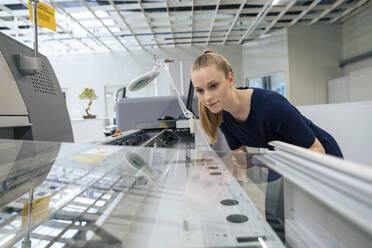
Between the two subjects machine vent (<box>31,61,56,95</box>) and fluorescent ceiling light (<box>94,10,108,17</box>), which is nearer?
machine vent (<box>31,61,56,95</box>)

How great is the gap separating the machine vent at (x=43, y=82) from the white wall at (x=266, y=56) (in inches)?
280

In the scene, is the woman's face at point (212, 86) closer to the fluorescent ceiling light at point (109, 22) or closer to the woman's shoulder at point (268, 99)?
the woman's shoulder at point (268, 99)

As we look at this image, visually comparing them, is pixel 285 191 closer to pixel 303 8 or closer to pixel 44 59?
pixel 44 59

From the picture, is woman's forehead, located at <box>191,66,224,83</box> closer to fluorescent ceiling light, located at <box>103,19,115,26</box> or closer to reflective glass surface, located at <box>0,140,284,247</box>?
reflective glass surface, located at <box>0,140,284,247</box>

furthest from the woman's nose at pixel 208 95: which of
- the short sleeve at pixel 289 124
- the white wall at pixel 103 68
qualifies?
the white wall at pixel 103 68

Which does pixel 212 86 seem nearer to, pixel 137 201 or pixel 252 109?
pixel 252 109

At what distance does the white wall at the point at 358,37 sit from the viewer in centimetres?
611

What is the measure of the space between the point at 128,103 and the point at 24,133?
1238mm

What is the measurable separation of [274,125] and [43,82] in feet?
A: 3.27

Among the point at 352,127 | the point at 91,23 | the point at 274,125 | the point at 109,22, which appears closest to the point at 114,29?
the point at 109,22

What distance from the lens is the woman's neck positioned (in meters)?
1.16

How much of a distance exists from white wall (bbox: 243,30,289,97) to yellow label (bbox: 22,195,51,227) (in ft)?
24.8

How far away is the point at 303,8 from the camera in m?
5.84

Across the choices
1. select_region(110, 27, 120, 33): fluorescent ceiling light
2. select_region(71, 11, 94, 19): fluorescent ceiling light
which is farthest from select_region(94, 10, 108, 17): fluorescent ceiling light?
select_region(110, 27, 120, 33): fluorescent ceiling light
